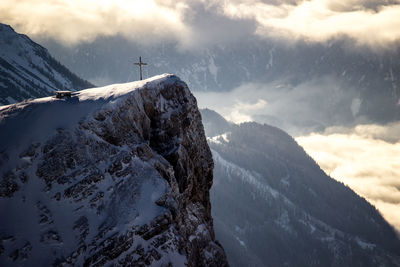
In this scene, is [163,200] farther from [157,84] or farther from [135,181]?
[157,84]

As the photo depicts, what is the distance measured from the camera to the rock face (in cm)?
2606

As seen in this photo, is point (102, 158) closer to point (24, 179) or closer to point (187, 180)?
point (24, 179)

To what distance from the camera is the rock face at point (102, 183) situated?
26062 millimetres

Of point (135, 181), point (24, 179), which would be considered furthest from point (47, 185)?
point (135, 181)

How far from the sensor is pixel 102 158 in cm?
3014

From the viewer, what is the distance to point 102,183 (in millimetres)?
29250

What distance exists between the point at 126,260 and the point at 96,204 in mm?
5556

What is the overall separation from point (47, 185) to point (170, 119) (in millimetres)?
14377

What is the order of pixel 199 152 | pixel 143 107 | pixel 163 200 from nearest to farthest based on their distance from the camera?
pixel 163 200, pixel 143 107, pixel 199 152

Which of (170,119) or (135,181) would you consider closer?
(135,181)

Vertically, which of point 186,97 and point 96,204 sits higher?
point 186,97

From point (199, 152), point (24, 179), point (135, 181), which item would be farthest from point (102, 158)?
point (199, 152)

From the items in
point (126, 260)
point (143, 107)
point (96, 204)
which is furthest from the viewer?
point (143, 107)

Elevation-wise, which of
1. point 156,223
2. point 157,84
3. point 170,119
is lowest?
point 156,223
